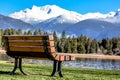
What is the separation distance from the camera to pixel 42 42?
16.6 meters

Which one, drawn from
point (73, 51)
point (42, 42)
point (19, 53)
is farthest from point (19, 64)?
point (73, 51)

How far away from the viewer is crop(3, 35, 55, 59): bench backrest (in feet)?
54.1

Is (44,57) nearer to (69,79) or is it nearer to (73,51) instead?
(69,79)

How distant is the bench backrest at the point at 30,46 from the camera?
54.1ft

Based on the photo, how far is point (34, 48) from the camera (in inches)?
667

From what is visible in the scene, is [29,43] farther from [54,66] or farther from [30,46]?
[54,66]

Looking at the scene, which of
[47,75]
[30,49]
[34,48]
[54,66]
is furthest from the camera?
[47,75]

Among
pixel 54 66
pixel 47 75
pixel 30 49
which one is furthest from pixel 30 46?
pixel 47 75

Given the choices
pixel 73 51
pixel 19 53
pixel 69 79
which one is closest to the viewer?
pixel 69 79

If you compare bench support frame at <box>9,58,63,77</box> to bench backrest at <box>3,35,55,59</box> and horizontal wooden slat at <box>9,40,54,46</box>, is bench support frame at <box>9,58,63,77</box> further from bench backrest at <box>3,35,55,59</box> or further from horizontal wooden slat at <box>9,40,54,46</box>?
horizontal wooden slat at <box>9,40,54,46</box>

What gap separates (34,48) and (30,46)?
24cm

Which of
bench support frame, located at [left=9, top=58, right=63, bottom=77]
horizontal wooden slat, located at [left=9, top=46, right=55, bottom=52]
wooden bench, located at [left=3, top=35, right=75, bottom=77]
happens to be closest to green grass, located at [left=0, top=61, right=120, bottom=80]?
bench support frame, located at [left=9, top=58, right=63, bottom=77]

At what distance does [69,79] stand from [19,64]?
136 inches

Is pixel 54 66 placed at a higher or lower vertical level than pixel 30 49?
lower
